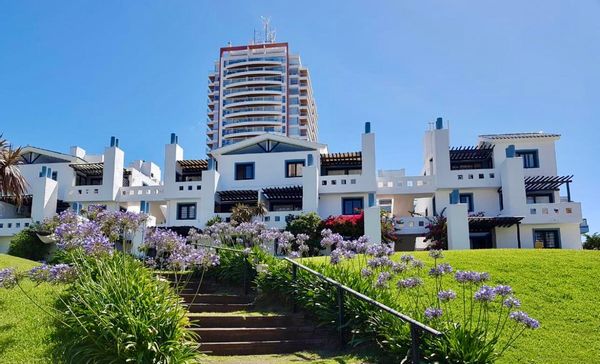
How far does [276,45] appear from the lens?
279ft

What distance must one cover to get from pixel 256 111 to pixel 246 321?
72483 mm

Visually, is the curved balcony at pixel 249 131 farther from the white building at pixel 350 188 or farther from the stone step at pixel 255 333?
the stone step at pixel 255 333

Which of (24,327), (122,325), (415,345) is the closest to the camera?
(415,345)

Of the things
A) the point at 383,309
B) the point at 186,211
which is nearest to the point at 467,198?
the point at 186,211

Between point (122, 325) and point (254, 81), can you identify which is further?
point (254, 81)

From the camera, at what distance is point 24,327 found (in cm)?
827

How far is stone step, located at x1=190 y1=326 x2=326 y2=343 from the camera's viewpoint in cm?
873

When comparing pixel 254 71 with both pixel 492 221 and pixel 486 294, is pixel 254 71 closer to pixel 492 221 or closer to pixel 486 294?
pixel 492 221

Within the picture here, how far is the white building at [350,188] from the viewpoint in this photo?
29.5 meters

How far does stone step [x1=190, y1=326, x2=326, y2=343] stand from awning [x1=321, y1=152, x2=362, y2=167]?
86.4ft

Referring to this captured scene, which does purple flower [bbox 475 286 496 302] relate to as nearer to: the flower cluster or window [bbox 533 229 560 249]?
the flower cluster

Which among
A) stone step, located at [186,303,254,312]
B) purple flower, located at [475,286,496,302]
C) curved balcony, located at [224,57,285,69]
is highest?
curved balcony, located at [224,57,285,69]

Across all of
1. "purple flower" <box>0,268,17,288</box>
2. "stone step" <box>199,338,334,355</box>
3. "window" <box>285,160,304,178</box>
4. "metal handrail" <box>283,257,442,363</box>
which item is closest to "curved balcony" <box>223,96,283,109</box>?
"window" <box>285,160,304,178</box>

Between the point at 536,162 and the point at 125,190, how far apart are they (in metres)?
27.5
